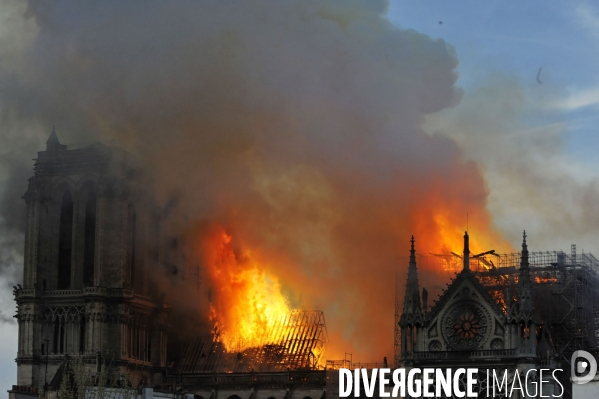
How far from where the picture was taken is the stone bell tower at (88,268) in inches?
5404

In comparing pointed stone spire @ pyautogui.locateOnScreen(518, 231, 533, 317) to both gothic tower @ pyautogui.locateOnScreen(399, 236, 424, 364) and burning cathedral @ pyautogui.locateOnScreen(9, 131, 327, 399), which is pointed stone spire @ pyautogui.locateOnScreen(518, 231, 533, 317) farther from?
burning cathedral @ pyautogui.locateOnScreen(9, 131, 327, 399)

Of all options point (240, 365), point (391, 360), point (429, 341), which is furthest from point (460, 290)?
point (240, 365)

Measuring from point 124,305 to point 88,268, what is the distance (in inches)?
253

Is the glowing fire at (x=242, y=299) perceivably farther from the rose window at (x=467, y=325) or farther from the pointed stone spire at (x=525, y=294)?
the pointed stone spire at (x=525, y=294)

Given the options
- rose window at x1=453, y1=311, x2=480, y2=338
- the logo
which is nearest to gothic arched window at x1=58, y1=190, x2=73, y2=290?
rose window at x1=453, y1=311, x2=480, y2=338

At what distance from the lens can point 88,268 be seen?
5566 inches

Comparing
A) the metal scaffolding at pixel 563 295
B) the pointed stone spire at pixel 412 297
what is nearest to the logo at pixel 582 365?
the metal scaffolding at pixel 563 295

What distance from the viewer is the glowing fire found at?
143 m

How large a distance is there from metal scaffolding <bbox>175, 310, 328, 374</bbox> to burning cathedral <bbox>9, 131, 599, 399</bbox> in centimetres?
10

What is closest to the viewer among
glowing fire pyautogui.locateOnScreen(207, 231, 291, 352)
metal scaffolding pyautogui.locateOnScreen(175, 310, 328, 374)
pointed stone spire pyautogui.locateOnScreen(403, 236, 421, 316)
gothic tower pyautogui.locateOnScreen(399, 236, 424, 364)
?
gothic tower pyautogui.locateOnScreen(399, 236, 424, 364)

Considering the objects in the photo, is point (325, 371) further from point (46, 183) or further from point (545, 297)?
point (46, 183)

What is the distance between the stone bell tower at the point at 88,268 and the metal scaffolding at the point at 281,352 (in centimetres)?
513

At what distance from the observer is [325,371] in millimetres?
134625

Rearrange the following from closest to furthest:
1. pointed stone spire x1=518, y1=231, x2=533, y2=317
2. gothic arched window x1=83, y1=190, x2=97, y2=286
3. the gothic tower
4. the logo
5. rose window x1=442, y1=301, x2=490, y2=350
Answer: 1. the logo
2. pointed stone spire x1=518, y1=231, x2=533, y2=317
3. rose window x1=442, y1=301, x2=490, y2=350
4. the gothic tower
5. gothic arched window x1=83, y1=190, x2=97, y2=286
